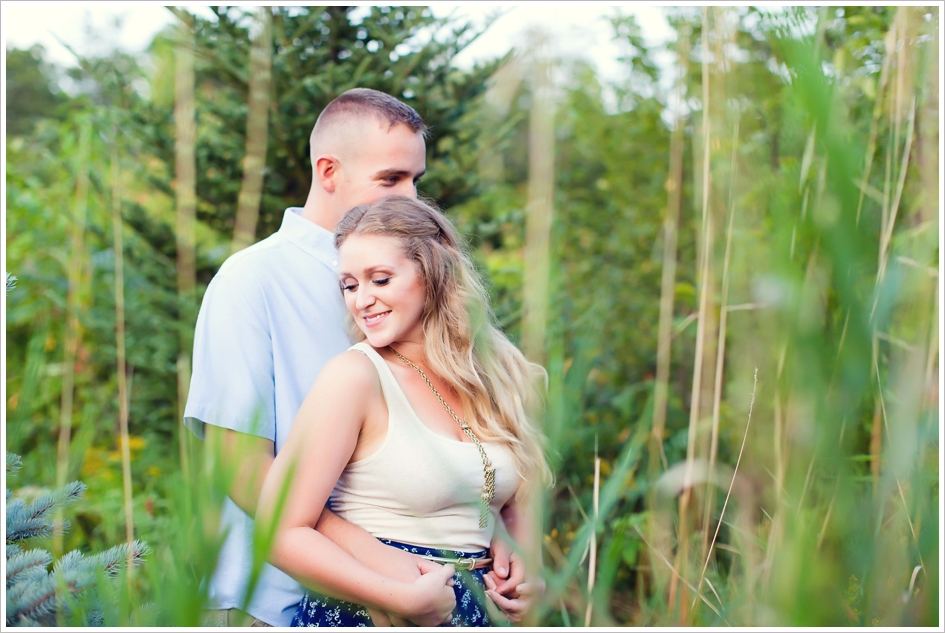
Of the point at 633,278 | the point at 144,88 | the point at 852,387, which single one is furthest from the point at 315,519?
the point at 144,88

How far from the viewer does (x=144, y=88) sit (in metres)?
4.26

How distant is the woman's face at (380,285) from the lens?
4.34 feet

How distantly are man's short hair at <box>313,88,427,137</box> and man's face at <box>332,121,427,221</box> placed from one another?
21mm

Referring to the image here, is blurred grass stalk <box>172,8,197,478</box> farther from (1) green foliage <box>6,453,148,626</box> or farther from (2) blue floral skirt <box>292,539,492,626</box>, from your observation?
(2) blue floral skirt <box>292,539,492,626</box>

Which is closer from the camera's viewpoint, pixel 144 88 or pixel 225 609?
pixel 225 609

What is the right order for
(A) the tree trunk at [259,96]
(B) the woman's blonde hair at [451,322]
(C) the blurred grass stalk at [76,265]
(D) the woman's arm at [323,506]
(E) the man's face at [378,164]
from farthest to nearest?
(C) the blurred grass stalk at [76,265] < (A) the tree trunk at [259,96] < (E) the man's face at [378,164] < (B) the woman's blonde hair at [451,322] < (D) the woman's arm at [323,506]

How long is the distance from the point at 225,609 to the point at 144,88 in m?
4.00

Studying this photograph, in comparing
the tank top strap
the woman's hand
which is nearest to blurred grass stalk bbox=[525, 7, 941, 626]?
the woman's hand

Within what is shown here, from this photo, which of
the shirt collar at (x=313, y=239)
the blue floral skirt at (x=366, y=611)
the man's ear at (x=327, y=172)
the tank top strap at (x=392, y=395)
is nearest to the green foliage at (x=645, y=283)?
the blue floral skirt at (x=366, y=611)

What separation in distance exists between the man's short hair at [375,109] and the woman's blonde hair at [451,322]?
0.25m

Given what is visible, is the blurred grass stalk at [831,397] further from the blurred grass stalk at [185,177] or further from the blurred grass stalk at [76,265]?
the blurred grass stalk at [76,265]

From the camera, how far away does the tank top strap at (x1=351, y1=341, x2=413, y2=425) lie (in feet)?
4.17

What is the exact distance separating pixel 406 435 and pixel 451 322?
27 cm

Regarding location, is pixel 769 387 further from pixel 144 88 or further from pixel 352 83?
pixel 144 88
